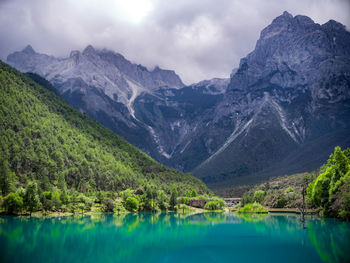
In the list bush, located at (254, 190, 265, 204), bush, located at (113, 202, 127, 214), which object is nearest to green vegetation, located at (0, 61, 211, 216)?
bush, located at (113, 202, 127, 214)

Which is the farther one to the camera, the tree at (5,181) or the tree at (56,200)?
the tree at (56,200)

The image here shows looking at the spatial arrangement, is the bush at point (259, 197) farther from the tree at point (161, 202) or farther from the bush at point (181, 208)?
the tree at point (161, 202)

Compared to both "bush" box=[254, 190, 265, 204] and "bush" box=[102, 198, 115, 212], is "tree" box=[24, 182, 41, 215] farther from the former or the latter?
"bush" box=[254, 190, 265, 204]

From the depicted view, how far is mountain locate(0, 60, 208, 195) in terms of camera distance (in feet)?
373

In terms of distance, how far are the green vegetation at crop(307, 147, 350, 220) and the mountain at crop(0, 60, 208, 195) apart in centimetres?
8273

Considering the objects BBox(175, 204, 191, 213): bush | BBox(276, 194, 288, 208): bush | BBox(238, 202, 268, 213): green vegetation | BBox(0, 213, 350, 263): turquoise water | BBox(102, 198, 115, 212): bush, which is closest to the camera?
BBox(0, 213, 350, 263): turquoise water

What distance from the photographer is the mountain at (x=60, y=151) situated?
113562 millimetres

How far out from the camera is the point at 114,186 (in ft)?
468

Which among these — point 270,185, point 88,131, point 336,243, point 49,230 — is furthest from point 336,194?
point 88,131

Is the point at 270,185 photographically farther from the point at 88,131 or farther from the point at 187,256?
the point at 187,256

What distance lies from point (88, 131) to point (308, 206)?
13123cm

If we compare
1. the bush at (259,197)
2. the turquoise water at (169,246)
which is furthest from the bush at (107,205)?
the bush at (259,197)

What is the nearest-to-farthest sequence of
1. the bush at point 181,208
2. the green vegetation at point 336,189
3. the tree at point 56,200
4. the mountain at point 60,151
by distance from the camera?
the green vegetation at point 336,189
the tree at point 56,200
the mountain at point 60,151
the bush at point 181,208

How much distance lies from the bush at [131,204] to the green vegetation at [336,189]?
2506 inches
